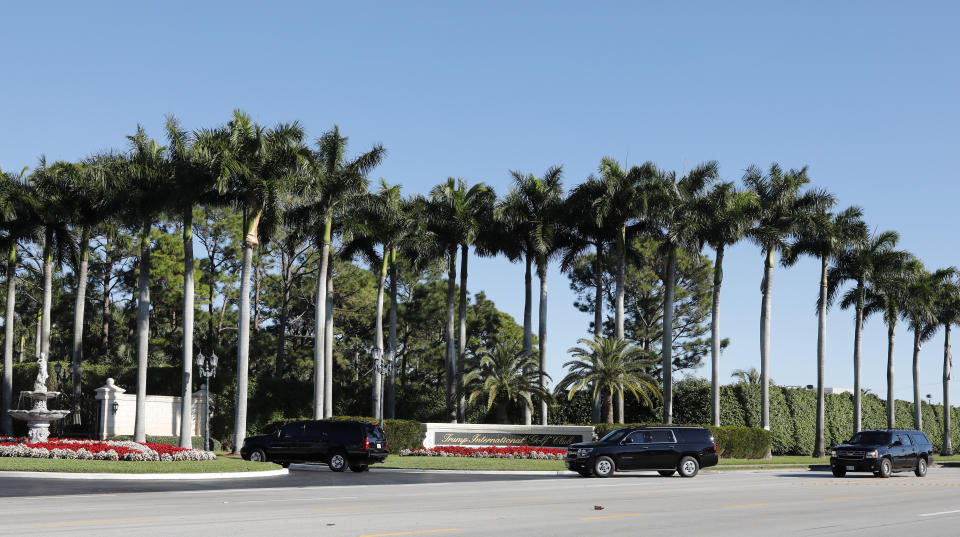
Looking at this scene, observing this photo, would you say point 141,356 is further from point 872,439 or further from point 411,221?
point 872,439

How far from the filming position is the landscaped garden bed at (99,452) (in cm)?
2858

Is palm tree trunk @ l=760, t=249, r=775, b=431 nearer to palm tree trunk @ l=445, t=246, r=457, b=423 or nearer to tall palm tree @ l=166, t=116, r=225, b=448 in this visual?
palm tree trunk @ l=445, t=246, r=457, b=423

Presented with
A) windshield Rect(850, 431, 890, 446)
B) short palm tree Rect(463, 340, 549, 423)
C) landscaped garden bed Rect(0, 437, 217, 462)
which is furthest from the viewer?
short palm tree Rect(463, 340, 549, 423)

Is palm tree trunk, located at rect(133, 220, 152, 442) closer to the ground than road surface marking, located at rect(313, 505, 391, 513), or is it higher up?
higher up

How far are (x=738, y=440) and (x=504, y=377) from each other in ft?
38.7

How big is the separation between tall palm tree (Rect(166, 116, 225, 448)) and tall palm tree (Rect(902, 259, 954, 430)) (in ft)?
151

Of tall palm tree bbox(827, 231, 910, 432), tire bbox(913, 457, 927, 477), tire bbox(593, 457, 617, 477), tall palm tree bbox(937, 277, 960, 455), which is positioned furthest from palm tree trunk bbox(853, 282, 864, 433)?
tire bbox(593, 457, 617, 477)

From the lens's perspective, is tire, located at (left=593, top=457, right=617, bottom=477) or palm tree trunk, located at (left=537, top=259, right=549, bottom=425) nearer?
tire, located at (left=593, top=457, right=617, bottom=477)

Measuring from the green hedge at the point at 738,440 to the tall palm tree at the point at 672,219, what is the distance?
13.5ft

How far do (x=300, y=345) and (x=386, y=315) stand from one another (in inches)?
243

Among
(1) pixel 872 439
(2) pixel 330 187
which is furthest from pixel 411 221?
(1) pixel 872 439

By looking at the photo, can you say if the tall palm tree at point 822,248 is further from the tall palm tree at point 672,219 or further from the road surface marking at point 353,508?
the road surface marking at point 353,508

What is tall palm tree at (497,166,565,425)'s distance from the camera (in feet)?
174

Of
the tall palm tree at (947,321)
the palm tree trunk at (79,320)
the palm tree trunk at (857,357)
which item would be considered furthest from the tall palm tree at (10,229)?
the tall palm tree at (947,321)
